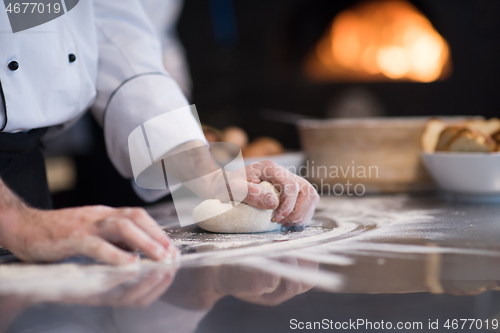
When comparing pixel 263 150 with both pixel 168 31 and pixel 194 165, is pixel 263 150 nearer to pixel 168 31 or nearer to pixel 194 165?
pixel 194 165

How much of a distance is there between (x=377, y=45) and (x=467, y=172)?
1.82 m

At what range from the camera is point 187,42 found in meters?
2.49

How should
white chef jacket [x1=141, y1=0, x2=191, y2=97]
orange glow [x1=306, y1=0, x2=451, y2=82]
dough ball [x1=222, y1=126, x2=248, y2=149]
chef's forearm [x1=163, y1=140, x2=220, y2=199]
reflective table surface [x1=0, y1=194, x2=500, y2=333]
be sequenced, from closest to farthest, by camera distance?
reflective table surface [x1=0, y1=194, x2=500, y2=333] < chef's forearm [x1=163, y1=140, x2=220, y2=199] < dough ball [x1=222, y1=126, x2=248, y2=149] < white chef jacket [x1=141, y1=0, x2=191, y2=97] < orange glow [x1=306, y1=0, x2=451, y2=82]

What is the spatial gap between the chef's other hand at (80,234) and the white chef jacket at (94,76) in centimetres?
25

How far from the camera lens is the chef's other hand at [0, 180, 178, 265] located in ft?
1.88

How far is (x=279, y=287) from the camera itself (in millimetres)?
506

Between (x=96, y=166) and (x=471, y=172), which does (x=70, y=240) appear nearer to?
(x=471, y=172)

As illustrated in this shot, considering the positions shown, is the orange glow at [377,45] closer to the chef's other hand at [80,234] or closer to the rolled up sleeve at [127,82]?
the rolled up sleeve at [127,82]

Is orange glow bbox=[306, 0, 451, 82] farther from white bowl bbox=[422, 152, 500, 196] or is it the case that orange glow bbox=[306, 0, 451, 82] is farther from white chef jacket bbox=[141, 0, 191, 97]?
white bowl bbox=[422, 152, 500, 196]

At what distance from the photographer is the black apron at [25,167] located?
811 mm

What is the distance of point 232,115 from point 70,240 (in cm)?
194

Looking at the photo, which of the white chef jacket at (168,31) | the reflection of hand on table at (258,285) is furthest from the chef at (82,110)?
the white chef jacket at (168,31)

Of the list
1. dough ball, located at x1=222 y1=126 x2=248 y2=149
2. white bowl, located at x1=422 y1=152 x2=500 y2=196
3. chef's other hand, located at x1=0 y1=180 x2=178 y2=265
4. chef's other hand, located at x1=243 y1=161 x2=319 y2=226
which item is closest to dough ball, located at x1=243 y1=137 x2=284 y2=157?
dough ball, located at x1=222 y1=126 x2=248 y2=149

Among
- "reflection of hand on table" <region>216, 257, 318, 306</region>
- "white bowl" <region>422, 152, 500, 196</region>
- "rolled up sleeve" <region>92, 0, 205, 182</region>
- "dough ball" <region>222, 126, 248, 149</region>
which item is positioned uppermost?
"rolled up sleeve" <region>92, 0, 205, 182</region>
